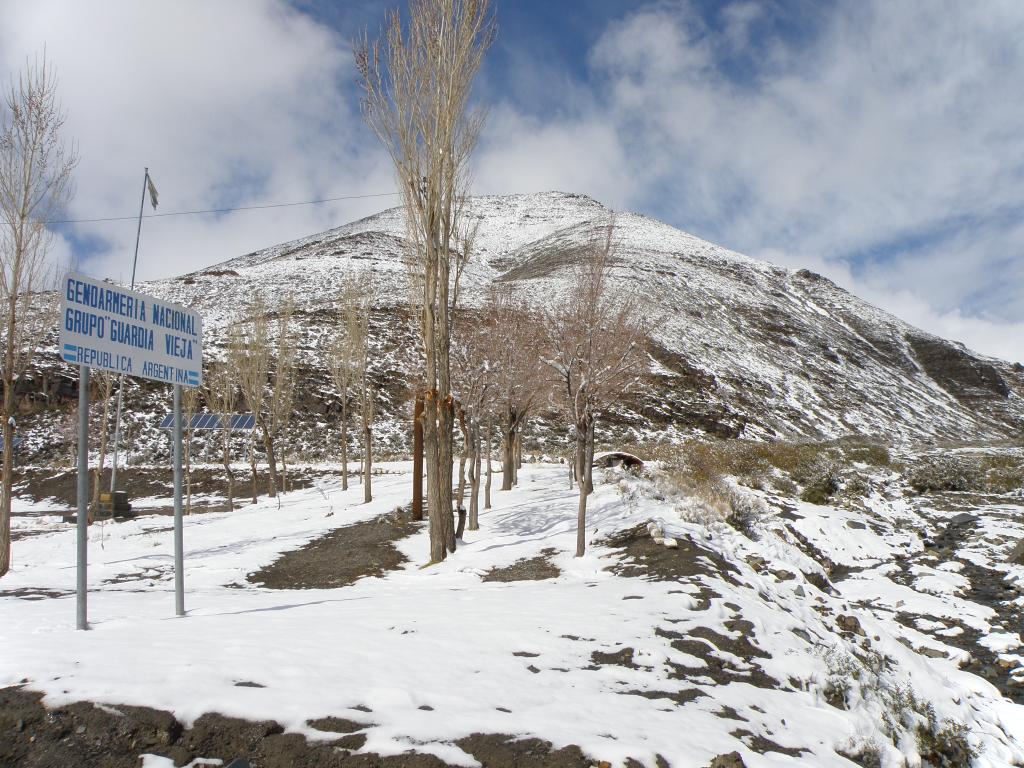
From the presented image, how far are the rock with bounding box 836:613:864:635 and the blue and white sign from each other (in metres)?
7.90

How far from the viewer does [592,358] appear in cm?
1055

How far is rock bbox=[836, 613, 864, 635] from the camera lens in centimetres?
719

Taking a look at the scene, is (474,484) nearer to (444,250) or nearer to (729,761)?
(444,250)

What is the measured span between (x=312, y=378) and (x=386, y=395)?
5.51 m

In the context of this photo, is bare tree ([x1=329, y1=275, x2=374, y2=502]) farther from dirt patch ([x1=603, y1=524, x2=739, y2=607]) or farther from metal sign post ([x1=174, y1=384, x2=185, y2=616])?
metal sign post ([x1=174, y1=384, x2=185, y2=616])

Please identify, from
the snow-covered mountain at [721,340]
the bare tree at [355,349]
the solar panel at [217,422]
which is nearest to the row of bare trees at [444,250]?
the bare tree at [355,349]

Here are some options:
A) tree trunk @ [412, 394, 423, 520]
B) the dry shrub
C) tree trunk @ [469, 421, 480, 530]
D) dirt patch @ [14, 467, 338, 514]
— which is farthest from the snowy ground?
dirt patch @ [14, 467, 338, 514]

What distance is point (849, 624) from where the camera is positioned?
24.0 feet

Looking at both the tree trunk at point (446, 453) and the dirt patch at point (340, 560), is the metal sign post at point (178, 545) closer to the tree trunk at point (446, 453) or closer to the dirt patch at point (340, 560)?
the dirt patch at point (340, 560)

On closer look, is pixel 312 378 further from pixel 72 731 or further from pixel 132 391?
pixel 72 731

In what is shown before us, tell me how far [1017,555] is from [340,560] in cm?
1331

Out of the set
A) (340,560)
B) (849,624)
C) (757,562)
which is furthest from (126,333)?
(757,562)

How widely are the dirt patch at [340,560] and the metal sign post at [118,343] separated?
13.9 ft

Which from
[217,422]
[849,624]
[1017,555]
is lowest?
[1017,555]
